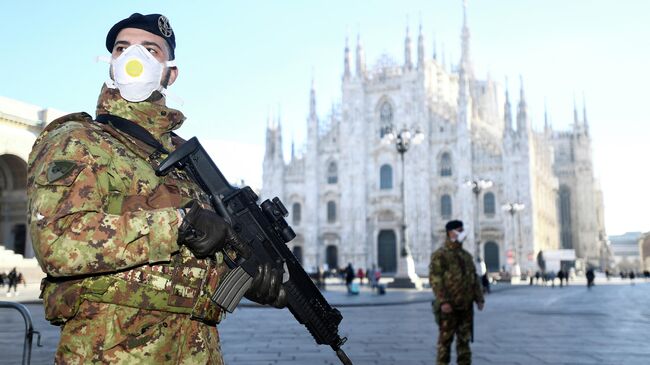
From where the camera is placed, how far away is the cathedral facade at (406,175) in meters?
43.4

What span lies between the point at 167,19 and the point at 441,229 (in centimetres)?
4312

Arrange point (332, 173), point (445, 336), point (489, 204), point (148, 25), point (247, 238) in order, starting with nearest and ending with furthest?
point (247, 238)
point (148, 25)
point (445, 336)
point (489, 204)
point (332, 173)

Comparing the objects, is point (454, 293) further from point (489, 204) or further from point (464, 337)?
point (489, 204)

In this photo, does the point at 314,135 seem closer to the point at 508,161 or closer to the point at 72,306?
the point at 508,161

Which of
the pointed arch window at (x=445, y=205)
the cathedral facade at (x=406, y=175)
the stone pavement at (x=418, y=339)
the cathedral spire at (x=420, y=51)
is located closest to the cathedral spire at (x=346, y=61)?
the cathedral facade at (x=406, y=175)

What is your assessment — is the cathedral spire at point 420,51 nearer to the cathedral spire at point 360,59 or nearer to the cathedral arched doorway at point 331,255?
the cathedral spire at point 360,59

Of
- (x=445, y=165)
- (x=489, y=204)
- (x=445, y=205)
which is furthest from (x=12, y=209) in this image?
(x=489, y=204)

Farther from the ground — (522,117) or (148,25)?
(522,117)

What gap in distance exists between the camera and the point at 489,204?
44062 mm

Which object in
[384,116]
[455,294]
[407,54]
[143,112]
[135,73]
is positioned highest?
[407,54]

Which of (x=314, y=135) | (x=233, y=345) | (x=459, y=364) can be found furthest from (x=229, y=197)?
(x=314, y=135)

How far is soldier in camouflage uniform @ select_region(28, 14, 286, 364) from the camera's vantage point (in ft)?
6.61

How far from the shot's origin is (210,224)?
2059mm

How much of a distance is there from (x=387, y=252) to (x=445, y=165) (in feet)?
26.3
